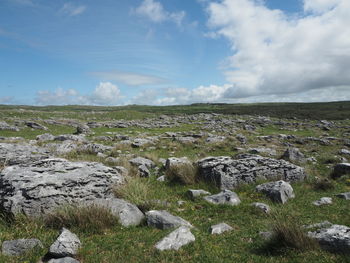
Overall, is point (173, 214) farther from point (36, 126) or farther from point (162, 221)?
point (36, 126)

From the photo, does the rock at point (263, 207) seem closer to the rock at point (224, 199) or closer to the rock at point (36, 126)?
the rock at point (224, 199)

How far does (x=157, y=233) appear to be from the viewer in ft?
22.0

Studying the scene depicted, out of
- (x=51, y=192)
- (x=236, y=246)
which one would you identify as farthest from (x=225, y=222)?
(x=51, y=192)

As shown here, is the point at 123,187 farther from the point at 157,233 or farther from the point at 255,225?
the point at 255,225

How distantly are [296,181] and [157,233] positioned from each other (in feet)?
27.9

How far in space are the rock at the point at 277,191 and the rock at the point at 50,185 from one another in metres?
5.86

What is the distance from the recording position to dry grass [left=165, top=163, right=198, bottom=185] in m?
11.9

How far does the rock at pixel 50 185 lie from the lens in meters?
7.17

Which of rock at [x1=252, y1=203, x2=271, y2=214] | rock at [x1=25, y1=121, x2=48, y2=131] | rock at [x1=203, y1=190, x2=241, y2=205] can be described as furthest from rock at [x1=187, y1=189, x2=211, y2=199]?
rock at [x1=25, y1=121, x2=48, y2=131]

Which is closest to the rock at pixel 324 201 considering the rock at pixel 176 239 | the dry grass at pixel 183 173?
the dry grass at pixel 183 173

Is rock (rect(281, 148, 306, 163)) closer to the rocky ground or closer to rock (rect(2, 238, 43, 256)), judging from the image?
the rocky ground

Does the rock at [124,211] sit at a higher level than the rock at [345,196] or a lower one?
higher

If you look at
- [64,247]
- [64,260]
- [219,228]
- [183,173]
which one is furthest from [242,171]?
[64,260]

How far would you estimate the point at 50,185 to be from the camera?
303 inches
